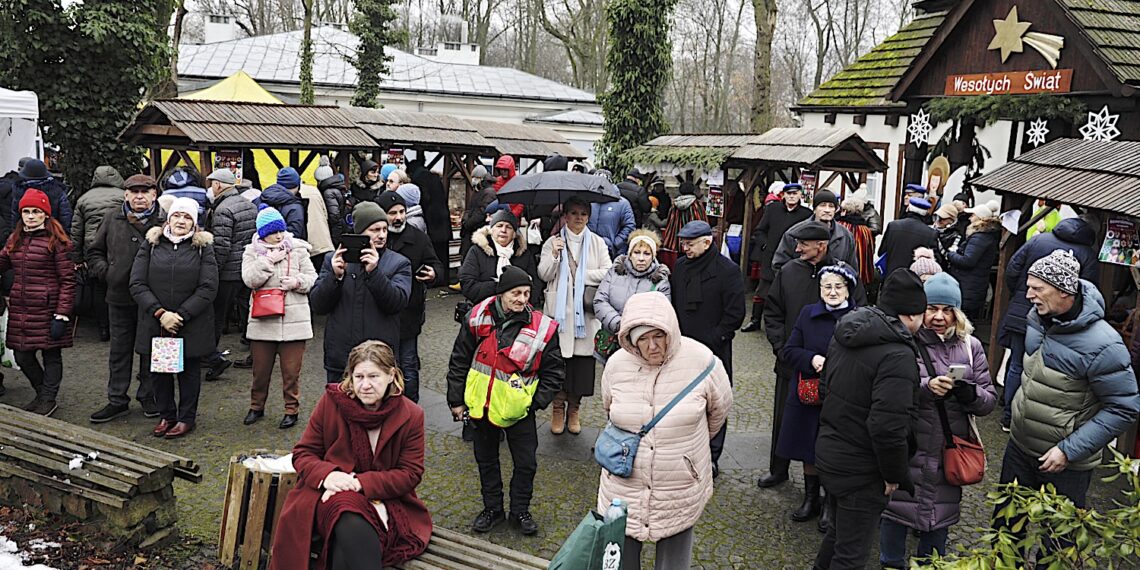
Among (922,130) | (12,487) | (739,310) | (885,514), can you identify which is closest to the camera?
(885,514)

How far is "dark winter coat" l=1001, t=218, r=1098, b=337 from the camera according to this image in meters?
7.20

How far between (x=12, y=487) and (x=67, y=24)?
27.6ft

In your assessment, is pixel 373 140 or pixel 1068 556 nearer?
pixel 1068 556

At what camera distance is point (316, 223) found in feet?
33.2

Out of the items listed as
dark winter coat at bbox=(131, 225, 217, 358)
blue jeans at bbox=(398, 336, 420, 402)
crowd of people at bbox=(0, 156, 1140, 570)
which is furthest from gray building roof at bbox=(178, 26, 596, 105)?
blue jeans at bbox=(398, 336, 420, 402)

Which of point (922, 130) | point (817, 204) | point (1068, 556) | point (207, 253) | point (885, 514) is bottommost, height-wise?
point (885, 514)

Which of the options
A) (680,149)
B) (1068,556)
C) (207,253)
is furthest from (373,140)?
(1068,556)

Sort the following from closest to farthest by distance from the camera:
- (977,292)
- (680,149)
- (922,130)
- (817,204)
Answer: (817,204), (977,292), (922,130), (680,149)

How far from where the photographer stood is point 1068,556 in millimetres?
2736

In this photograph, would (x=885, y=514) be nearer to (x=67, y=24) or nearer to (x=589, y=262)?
(x=589, y=262)

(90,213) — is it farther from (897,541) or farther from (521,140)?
(521,140)

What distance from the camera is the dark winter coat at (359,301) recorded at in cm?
621

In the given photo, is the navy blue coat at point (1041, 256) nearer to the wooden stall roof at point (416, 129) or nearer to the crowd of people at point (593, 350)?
the crowd of people at point (593, 350)

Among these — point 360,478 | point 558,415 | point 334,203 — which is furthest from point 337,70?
point 360,478
